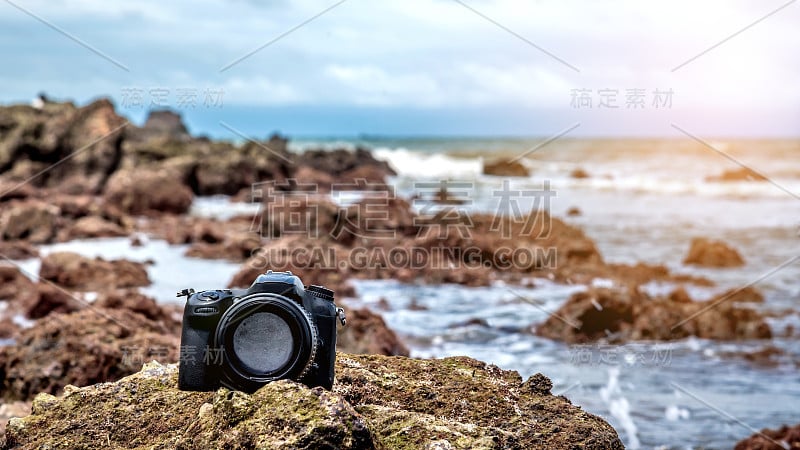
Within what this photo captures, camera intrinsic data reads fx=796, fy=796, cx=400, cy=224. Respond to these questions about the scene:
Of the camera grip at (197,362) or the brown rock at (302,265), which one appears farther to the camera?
the brown rock at (302,265)

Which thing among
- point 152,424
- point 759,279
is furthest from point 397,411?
point 759,279

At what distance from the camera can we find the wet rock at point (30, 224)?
498 inches

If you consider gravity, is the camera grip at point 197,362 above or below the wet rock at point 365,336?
above

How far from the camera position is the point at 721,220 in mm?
20047

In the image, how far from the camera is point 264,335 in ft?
7.40

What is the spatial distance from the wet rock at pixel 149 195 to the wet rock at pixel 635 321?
11191 millimetres

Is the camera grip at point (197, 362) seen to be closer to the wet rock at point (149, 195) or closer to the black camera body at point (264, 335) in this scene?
the black camera body at point (264, 335)

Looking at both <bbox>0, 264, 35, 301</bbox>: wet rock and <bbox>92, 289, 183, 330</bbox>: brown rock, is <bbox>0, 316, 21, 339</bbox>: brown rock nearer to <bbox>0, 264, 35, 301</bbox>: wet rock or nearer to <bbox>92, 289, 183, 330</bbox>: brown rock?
<bbox>92, 289, 183, 330</bbox>: brown rock

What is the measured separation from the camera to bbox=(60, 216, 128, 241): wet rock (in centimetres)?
1320

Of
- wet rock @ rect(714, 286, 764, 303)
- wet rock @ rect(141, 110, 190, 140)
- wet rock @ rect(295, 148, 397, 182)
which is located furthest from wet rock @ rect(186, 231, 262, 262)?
wet rock @ rect(141, 110, 190, 140)

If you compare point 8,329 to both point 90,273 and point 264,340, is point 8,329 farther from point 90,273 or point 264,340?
point 264,340

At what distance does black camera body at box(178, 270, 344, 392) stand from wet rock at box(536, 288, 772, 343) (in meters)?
5.67

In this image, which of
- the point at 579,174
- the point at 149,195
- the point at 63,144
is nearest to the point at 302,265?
the point at 149,195

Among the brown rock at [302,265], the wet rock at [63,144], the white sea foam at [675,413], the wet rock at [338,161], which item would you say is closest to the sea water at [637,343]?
the white sea foam at [675,413]
